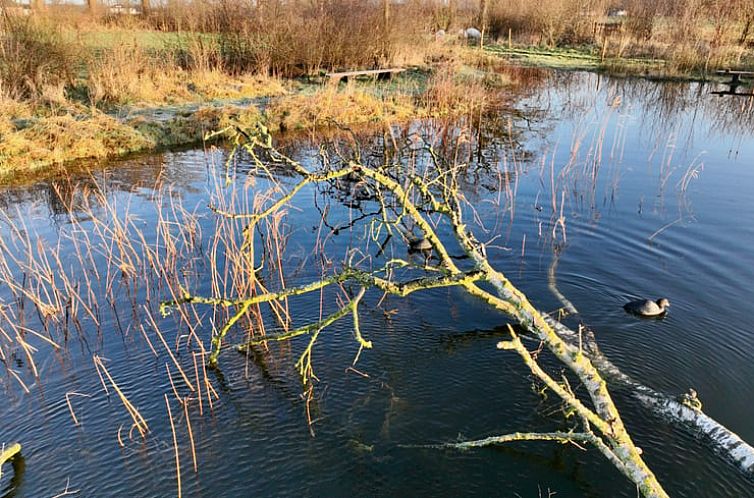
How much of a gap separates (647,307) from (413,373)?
2.59 m

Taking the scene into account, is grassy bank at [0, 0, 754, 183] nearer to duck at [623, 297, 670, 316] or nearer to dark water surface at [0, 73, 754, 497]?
dark water surface at [0, 73, 754, 497]

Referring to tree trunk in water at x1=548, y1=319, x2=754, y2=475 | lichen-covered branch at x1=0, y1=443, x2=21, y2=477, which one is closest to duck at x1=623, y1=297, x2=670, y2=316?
tree trunk in water at x1=548, y1=319, x2=754, y2=475

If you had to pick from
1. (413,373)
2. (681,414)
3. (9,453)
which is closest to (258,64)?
(413,373)

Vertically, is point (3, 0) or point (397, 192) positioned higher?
point (3, 0)

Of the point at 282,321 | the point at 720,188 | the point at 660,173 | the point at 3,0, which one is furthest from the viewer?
the point at 3,0

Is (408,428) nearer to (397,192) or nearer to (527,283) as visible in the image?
(397,192)

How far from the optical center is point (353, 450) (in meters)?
3.92

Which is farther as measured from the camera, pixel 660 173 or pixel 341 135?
pixel 341 135

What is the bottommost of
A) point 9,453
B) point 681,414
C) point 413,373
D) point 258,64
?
point 413,373

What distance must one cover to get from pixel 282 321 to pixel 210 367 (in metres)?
0.82

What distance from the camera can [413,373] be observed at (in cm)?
474

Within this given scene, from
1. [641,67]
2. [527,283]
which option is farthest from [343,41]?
[527,283]

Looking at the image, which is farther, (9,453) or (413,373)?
(413,373)

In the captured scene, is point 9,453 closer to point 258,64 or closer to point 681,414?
point 681,414
